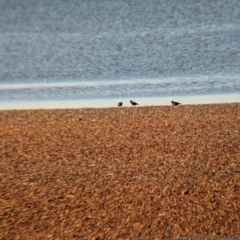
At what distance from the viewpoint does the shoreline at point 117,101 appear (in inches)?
323

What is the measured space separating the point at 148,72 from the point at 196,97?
2.31m

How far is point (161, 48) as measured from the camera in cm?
1180

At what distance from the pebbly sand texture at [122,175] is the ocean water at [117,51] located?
1.60 metres

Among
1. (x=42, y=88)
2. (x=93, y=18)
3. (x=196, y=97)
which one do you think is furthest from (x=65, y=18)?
(x=196, y=97)

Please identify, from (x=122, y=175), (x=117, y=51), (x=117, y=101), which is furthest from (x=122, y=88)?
(x=122, y=175)

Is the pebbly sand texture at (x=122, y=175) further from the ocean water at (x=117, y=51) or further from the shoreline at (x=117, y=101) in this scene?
the ocean water at (x=117, y=51)

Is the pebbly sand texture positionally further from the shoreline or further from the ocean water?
the ocean water

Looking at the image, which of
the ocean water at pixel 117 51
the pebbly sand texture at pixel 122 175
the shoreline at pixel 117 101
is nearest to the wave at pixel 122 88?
the ocean water at pixel 117 51

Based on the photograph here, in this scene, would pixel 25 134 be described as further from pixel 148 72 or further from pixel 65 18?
pixel 65 18

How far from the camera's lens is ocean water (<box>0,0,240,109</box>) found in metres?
9.43

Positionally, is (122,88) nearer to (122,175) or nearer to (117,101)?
(117,101)

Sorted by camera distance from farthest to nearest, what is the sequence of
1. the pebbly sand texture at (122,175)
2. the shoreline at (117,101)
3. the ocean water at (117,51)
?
the ocean water at (117,51), the shoreline at (117,101), the pebbly sand texture at (122,175)

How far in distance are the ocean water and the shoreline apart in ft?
0.10

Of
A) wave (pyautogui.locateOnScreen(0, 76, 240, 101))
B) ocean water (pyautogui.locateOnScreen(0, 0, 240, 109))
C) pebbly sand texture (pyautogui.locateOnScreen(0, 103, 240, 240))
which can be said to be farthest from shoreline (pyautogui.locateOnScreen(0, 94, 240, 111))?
pebbly sand texture (pyautogui.locateOnScreen(0, 103, 240, 240))
